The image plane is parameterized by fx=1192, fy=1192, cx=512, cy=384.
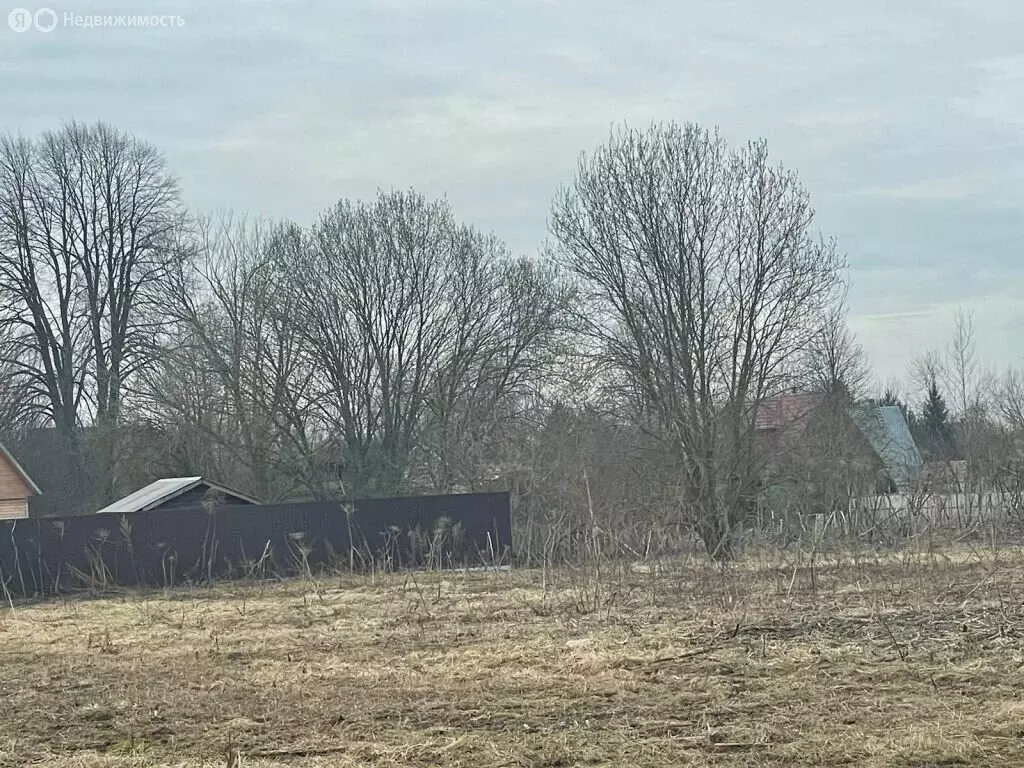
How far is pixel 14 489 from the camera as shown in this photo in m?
34.7

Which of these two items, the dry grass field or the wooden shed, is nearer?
the dry grass field

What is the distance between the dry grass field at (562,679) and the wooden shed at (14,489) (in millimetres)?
21499

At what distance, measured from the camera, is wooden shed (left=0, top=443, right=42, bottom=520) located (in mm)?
34094

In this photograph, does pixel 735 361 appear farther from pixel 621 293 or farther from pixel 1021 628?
pixel 1021 628

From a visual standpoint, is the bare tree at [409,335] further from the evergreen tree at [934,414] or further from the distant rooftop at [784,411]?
the evergreen tree at [934,414]

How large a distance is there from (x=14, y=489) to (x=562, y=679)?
3036 cm

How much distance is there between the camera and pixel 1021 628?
9.17m

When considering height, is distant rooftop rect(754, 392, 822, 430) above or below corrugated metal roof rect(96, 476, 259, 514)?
above

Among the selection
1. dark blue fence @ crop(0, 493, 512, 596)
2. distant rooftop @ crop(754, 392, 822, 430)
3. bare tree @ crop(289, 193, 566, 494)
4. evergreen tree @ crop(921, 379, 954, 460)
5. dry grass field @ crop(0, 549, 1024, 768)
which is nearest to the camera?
dry grass field @ crop(0, 549, 1024, 768)

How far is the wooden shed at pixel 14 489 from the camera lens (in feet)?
112

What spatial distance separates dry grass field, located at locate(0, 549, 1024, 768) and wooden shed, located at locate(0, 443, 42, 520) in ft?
70.5

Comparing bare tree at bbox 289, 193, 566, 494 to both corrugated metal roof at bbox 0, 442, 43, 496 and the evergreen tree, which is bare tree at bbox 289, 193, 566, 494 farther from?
the evergreen tree

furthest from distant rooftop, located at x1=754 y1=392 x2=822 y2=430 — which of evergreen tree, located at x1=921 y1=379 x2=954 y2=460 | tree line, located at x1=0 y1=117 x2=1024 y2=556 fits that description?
evergreen tree, located at x1=921 y1=379 x2=954 y2=460

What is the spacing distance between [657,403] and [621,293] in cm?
221
